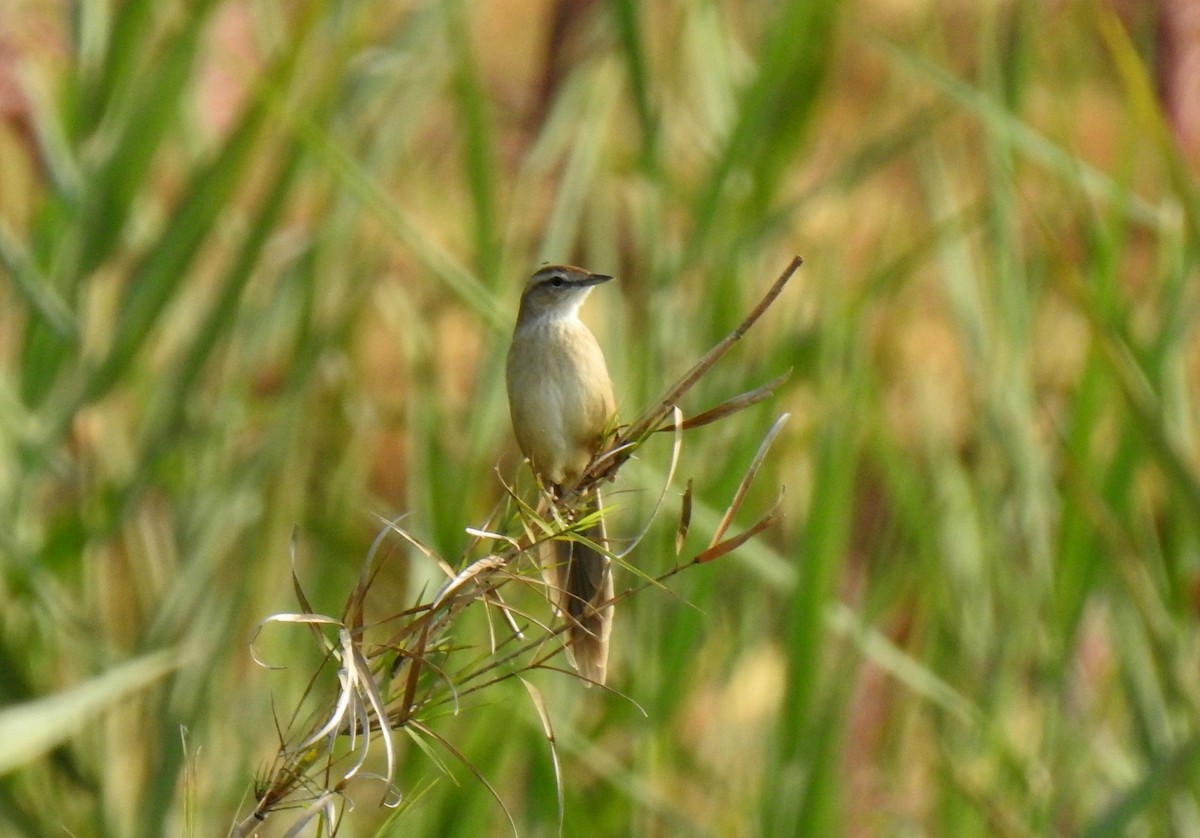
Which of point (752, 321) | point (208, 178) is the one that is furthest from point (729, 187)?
point (752, 321)

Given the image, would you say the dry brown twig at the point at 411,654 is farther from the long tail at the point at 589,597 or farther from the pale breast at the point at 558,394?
the pale breast at the point at 558,394

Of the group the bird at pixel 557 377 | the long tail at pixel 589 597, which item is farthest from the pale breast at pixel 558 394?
the long tail at pixel 589 597

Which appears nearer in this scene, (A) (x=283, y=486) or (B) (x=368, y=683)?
(B) (x=368, y=683)

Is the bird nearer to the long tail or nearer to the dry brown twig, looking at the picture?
the long tail

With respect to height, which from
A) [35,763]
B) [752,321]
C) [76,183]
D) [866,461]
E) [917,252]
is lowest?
[866,461]

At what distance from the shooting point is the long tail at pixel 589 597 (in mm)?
1465

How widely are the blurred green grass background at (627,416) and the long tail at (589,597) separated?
156 mm

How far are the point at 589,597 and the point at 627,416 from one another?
32 cm

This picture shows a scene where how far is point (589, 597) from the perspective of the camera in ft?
5.96

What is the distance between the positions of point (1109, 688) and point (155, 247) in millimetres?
1789

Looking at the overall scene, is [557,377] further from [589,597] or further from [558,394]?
[589,597]

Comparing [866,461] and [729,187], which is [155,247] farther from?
[866,461]

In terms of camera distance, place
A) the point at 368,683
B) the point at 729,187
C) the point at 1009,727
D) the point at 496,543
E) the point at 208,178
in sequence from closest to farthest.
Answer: the point at 368,683 < the point at 496,543 < the point at 208,178 < the point at 729,187 < the point at 1009,727

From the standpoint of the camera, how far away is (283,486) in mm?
2441
